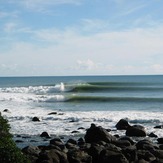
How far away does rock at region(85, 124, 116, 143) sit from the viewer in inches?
861

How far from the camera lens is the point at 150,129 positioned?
27016mm

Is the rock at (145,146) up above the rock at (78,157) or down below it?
above

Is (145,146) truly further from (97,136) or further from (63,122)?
(63,122)

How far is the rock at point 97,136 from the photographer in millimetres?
21859

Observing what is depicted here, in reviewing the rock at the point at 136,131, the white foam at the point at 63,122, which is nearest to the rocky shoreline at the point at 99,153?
the rock at the point at 136,131

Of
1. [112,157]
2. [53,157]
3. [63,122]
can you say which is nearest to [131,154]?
[112,157]

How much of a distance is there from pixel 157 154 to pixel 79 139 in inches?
224

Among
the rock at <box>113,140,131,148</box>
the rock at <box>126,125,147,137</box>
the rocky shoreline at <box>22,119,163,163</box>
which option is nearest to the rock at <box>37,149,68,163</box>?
the rocky shoreline at <box>22,119,163,163</box>

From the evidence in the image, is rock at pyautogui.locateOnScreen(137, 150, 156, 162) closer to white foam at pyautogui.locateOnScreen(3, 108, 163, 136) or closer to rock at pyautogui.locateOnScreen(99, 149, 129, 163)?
rock at pyautogui.locateOnScreen(99, 149, 129, 163)

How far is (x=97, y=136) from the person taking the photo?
22.3 metres

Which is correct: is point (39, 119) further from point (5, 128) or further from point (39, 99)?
point (39, 99)

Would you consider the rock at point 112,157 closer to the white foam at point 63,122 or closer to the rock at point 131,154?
the rock at point 131,154

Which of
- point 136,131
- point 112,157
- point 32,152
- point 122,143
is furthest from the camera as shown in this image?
point 136,131

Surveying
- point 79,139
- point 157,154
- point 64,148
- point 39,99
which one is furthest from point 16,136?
point 39,99
